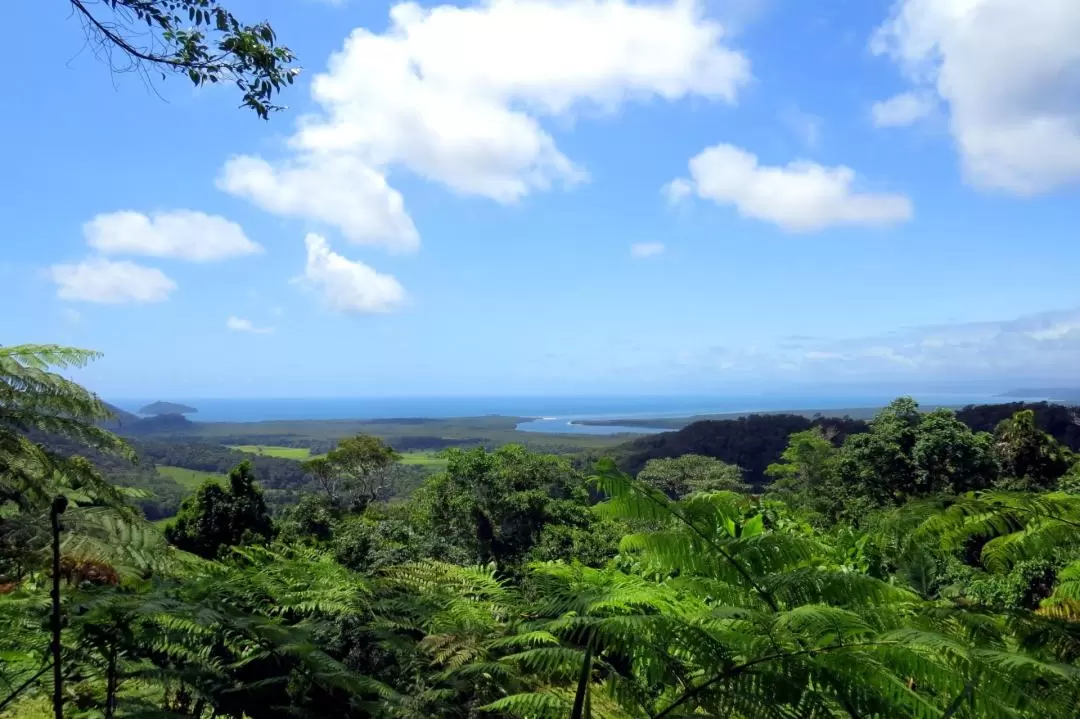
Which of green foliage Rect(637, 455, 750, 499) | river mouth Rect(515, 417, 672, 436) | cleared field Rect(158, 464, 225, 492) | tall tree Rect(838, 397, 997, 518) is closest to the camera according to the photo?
tall tree Rect(838, 397, 997, 518)

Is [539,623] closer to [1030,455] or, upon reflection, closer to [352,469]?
[352,469]

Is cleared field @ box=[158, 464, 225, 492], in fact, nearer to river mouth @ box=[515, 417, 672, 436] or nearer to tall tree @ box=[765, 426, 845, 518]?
tall tree @ box=[765, 426, 845, 518]

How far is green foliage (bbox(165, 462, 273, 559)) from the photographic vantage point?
18.4 meters

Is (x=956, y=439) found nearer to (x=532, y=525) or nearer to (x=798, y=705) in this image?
(x=532, y=525)

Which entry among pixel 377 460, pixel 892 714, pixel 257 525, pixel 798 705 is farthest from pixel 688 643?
pixel 377 460

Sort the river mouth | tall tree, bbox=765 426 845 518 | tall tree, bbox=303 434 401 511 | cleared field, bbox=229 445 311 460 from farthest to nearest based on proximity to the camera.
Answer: the river mouth, cleared field, bbox=229 445 311 460, tall tree, bbox=765 426 845 518, tall tree, bbox=303 434 401 511

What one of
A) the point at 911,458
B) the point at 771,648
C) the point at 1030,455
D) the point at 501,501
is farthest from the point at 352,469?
the point at 771,648

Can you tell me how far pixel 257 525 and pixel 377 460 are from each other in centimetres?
872

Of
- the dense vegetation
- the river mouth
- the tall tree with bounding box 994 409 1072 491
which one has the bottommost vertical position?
the river mouth

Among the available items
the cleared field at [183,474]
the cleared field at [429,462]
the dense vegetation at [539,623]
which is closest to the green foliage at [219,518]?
the dense vegetation at [539,623]

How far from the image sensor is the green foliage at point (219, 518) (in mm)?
18375

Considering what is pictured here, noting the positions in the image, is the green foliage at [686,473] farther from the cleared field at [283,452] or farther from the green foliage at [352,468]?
the cleared field at [283,452]

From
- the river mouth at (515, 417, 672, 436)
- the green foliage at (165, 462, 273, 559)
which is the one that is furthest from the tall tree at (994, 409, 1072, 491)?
the river mouth at (515, 417, 672, 436)

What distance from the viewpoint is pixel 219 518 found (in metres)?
18.7
